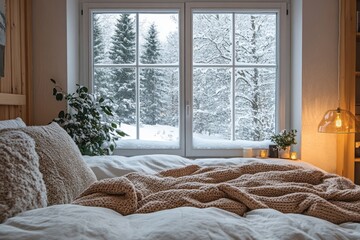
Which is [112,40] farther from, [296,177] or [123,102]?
[296,177]

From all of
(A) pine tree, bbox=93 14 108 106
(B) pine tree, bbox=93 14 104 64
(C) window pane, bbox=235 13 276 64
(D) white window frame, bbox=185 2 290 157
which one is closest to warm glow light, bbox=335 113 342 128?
(D) white window frame, bbox=185 2 290 157

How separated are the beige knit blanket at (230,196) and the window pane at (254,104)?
5.60 feet

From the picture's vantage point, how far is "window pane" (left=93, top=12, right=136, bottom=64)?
327 centimetres

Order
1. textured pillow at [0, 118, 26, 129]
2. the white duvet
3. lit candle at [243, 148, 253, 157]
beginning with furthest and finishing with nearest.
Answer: lit candle at [243, 148, 253, 157] → textured pillow at [0, 118, 26, 129] → the white duvet

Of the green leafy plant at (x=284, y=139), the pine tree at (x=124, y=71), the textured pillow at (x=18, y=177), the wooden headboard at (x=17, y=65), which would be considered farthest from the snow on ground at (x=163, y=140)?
the textured pillow at (x=18, y=177)

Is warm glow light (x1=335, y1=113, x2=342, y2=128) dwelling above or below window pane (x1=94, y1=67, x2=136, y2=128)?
below

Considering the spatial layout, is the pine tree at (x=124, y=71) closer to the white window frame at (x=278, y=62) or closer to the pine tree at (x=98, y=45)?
the pine tree at (x=98, y=45)

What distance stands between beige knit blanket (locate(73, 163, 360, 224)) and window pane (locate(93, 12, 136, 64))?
76.6 inches

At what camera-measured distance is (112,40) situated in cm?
328

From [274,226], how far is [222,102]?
7.65 ft

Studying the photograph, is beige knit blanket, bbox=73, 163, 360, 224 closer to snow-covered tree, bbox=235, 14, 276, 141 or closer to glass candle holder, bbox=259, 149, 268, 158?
glass candle holder, bbox=259, 149, 268, 158

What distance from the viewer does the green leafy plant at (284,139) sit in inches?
115

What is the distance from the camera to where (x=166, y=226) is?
92cm

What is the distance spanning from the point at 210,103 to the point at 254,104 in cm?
40
